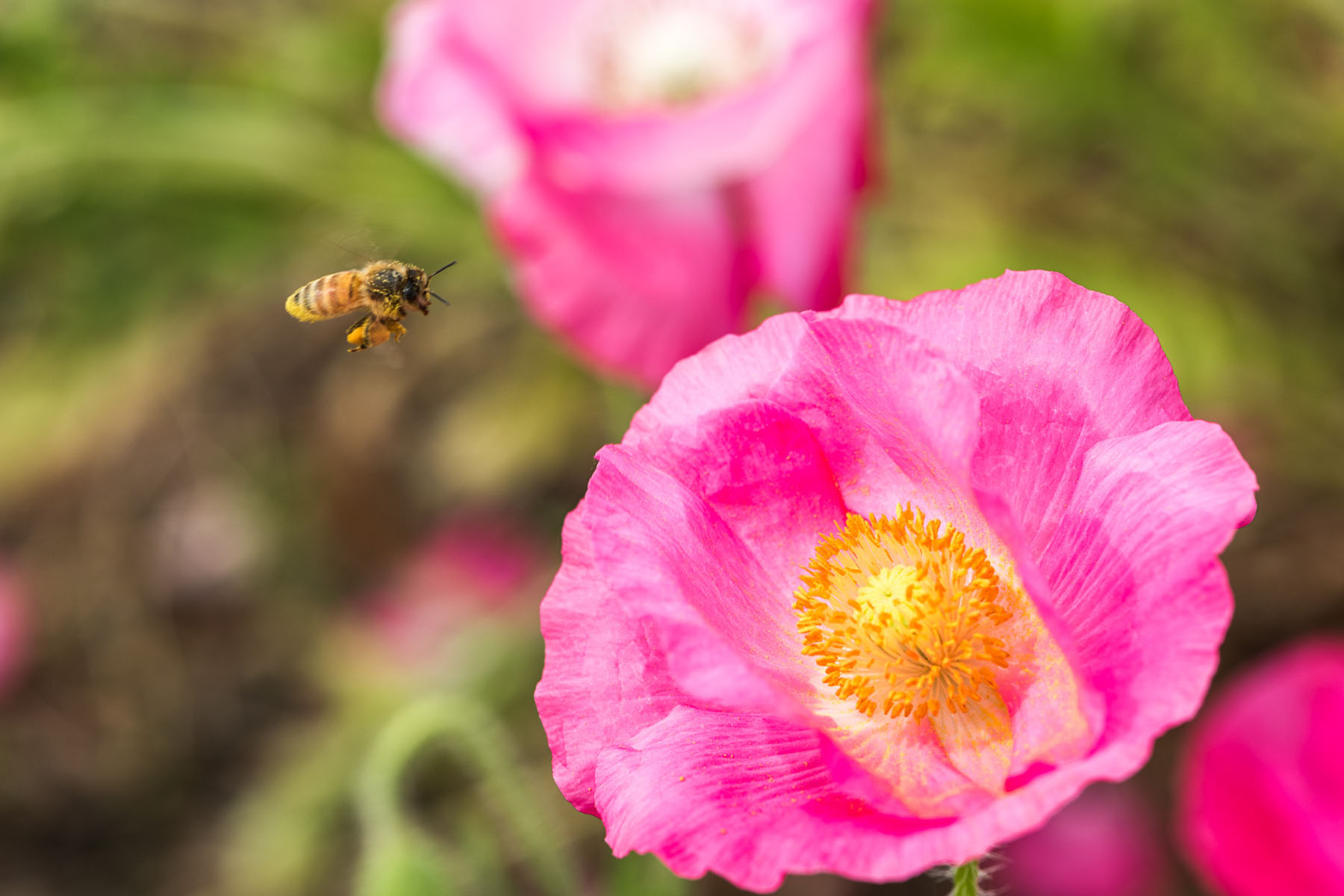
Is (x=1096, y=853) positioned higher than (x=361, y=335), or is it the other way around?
(x=361, y=335)

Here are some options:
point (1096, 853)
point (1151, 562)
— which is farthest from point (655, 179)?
point (1096, 853)

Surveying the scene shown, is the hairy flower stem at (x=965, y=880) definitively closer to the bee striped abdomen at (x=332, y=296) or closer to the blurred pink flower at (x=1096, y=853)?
the bee striped abdomen at (x=332, y=296)

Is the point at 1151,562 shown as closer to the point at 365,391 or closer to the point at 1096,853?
the point at 1096,853

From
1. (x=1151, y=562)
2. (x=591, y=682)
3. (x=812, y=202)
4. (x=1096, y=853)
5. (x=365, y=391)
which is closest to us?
(x=1151, y=562)

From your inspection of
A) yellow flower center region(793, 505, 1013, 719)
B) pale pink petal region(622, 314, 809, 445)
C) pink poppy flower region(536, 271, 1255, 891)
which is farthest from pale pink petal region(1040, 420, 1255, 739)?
pale pink petal region(622, 314, 809, 445)

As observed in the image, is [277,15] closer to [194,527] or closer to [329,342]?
[329,342]

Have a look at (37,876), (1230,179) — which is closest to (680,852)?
(1230,179)
